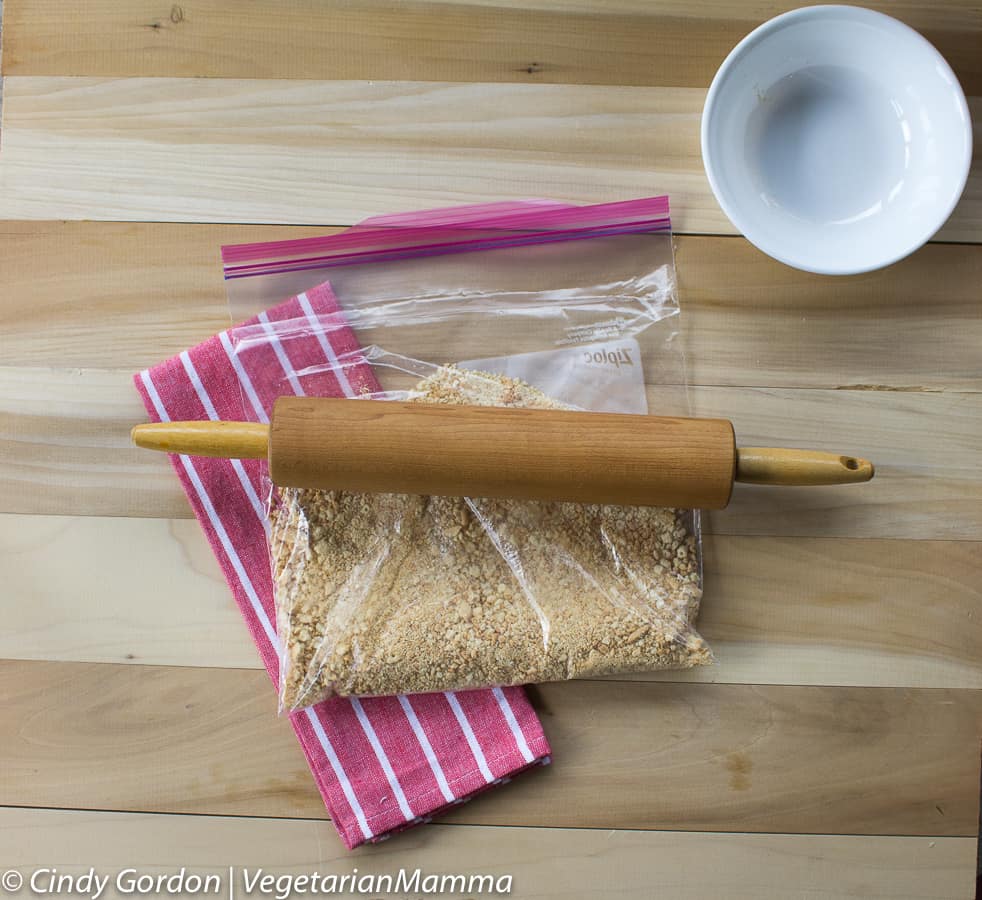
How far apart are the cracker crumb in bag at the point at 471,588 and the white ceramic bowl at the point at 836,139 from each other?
0.83 feet

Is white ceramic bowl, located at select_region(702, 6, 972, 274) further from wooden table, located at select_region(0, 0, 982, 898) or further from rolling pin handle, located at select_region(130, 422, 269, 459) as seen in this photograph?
rolling pin handle, located at select_region(130, 422, 269, 459)

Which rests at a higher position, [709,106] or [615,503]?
[709,106]

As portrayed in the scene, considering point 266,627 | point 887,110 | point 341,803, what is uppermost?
point 887,110

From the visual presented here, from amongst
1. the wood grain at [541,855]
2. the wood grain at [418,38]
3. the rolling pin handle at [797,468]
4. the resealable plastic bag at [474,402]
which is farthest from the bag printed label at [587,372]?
the wood grain at [541,855]

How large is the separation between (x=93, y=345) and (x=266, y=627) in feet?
0.92

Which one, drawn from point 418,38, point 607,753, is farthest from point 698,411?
point 418,38

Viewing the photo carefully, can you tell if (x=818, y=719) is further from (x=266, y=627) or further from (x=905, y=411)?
(x=266, y=627)

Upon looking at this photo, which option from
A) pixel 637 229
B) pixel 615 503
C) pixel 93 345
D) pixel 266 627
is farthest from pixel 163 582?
pixel 637 229

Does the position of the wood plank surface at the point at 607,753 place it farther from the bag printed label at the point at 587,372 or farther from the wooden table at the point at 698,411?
the bag printed label at the point at 587,372

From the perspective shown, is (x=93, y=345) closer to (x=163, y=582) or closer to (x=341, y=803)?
(x=163, y=582)

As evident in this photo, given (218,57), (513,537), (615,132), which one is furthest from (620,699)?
(218,57)

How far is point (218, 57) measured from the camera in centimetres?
74

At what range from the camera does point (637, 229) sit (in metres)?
0.73

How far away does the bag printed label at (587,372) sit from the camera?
2.35 ft
